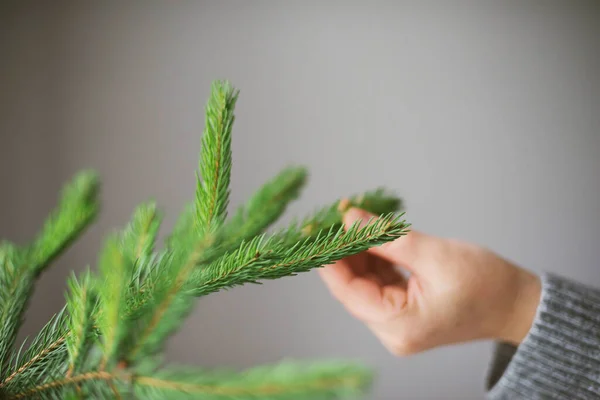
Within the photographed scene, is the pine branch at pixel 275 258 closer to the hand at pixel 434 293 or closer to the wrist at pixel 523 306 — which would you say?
the hand at pixel 434 293

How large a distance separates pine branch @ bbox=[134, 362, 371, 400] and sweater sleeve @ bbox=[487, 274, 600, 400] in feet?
1.53

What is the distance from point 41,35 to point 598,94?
1.40 m

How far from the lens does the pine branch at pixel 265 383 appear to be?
0.15m

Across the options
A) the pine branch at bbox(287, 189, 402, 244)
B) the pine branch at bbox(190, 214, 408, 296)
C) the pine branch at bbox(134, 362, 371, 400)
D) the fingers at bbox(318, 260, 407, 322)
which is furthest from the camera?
the fingers at bbox(318, 260, 407, 322)

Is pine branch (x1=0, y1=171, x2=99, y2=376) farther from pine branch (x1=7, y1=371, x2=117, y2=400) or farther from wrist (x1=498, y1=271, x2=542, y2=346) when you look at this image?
wrist (x1=498, y1=271, x2=542, y2=346)

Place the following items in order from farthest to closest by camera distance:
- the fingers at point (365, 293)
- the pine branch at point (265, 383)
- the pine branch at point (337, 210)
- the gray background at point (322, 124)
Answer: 1. the gray background at point (322, 124)
2. the fingers at point (365, 293)
3. the pine branch at point (337, 210)
4. the pine branch at point (265, 383)

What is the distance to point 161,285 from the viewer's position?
0.19m

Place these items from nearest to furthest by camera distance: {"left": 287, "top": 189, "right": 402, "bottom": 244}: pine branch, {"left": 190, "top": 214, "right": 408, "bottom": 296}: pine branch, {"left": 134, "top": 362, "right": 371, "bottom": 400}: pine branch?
{"left": 134, "top": 362, "right": 371, "bottom": 400}: pine branch, {"left": 190, "top": 214, "right": 408, "bottom": 296}: pine branch, {"left": 287, "top": 189, "right": 402, "bottom": 244}: pine branch

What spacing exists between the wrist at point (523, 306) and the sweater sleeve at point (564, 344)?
0.06 ft

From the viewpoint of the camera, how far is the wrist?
56cm

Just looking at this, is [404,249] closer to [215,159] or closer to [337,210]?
[337,210]

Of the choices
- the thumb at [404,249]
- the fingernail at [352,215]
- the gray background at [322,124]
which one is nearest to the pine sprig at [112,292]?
the fingernail at [352,215]

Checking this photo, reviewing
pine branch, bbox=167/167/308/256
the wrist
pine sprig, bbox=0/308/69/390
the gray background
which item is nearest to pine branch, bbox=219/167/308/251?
pine branch, bbox=167/167/308/256

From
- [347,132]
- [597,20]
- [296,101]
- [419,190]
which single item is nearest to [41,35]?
[296,101]
